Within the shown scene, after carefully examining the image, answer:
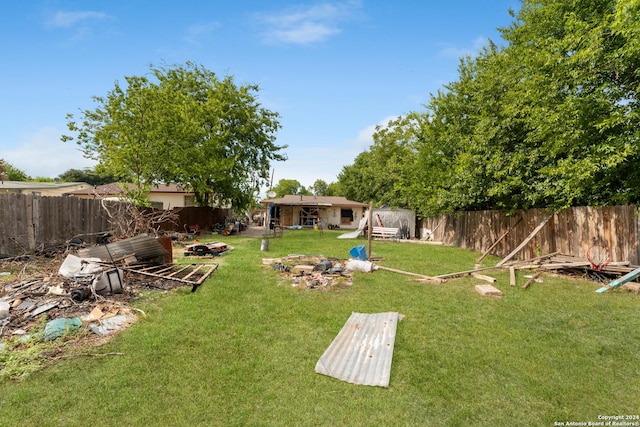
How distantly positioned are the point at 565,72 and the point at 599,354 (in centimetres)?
694

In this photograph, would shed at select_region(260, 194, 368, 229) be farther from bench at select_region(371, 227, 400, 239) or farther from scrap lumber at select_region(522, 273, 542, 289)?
scrap lumber at select_region(522, 273, 542, 289)

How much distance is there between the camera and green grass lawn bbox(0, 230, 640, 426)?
259 centimetres

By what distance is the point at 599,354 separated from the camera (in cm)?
371

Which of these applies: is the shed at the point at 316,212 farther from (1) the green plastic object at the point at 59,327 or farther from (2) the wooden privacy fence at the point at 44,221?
(1) the green plastic object at the point at 59,327

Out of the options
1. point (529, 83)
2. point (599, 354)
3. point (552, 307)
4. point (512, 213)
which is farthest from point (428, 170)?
point (599, 354)

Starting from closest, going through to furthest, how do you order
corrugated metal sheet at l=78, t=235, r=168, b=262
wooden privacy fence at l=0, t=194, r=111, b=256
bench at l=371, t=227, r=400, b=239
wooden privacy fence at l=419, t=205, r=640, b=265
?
corrugated metal sheet at l=78, t=235, r=168, b=262, wooden privacy fence at l=419, t=205, r=640, b=265, wooden privacy fence at l=0, t=194, r=111, b=256, bench at l=371, t=227, r=400, b=239

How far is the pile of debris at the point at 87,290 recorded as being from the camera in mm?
4121

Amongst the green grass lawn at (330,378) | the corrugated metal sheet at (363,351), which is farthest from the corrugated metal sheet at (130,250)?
the corrugated metal sheet at (363,351)

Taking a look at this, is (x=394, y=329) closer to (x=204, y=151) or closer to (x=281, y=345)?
(x=281, y=345)

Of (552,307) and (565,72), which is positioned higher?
(565,72)

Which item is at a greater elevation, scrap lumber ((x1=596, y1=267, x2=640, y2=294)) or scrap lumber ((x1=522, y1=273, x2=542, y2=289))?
scrap lumber ((x1=596, y1=267, x2=640, y2=294))

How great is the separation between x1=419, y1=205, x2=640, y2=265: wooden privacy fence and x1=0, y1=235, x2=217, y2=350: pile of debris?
9335mm

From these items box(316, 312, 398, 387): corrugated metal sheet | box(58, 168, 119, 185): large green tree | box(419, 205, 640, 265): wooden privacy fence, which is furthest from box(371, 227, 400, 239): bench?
box(58, 168, 119, 185): large green tree

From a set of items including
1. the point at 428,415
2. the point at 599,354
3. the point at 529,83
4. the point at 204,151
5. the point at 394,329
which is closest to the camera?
the point at 428,415
